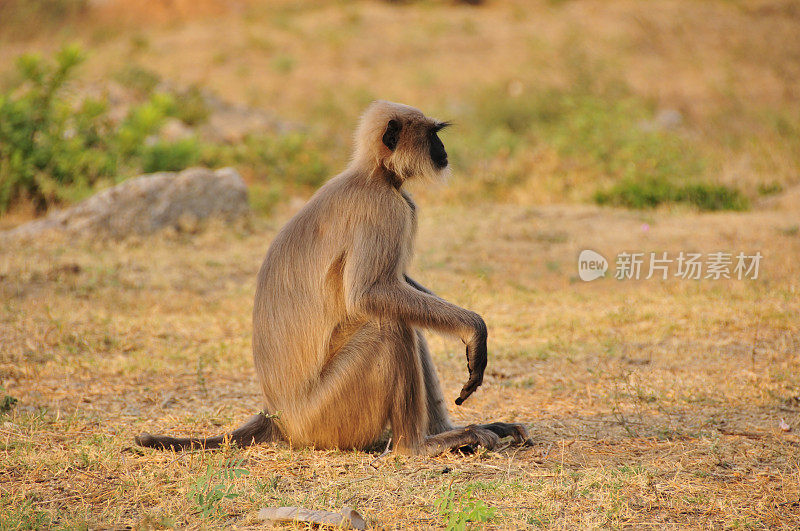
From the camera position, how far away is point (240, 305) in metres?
6.49

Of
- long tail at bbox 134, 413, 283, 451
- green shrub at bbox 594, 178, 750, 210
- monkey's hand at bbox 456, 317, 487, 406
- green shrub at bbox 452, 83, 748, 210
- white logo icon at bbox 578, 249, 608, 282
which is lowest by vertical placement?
long tail at bbox 134, 413, 283, 451

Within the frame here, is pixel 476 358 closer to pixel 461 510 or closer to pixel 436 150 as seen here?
pixel 461 510

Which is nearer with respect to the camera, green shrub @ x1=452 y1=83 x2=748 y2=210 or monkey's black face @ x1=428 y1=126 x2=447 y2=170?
monkey's black face @ x1=428 y1=126 x2=447 y2=170

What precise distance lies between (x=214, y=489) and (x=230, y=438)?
0.67 meters

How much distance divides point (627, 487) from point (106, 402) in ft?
9.43

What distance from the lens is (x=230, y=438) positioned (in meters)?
3.61

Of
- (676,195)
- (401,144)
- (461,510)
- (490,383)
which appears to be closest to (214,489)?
(461,510)

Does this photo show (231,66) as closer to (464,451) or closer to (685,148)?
(685,148)

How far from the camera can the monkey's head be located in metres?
3.67

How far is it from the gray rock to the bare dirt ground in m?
0.28

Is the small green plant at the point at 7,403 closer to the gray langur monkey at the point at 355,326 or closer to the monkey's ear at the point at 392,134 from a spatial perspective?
the gray langur monkey at the point at 355,326

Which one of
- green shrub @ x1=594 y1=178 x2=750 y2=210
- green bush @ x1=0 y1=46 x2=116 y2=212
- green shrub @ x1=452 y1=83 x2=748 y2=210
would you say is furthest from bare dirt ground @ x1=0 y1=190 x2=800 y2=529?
green bush @ x1=0 y1=46 x2=116 y2=212

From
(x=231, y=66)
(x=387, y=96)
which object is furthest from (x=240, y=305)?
(x=231, y=66)
